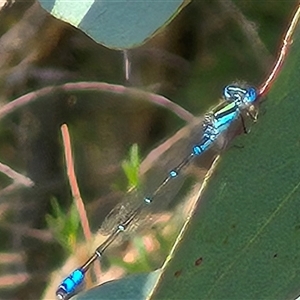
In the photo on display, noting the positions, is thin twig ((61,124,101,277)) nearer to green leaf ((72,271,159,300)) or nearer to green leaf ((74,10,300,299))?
green leaf ((72,271,159,300))

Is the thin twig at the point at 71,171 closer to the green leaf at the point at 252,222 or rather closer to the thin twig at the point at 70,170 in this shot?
the thin twig at the point at 70,170

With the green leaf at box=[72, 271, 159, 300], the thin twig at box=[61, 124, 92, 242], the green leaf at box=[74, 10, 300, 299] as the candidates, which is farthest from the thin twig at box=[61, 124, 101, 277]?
the green leaf at box=[74, 10, 300, 299]

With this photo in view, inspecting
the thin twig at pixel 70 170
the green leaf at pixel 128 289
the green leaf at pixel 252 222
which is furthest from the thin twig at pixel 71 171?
the green leaf at pixel 252 222

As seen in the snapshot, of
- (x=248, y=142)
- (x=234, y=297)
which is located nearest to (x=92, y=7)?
(x=248, y=142)

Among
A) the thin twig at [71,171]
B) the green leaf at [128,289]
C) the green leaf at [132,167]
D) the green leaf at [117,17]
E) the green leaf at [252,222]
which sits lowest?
the green leaf at [252,222]

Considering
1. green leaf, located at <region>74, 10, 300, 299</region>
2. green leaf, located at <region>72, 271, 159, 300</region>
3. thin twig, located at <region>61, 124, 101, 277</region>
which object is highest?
thin twig, located at <region>61, 124, 101, 277</region>

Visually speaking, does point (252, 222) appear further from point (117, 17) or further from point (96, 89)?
point (96, 89)
